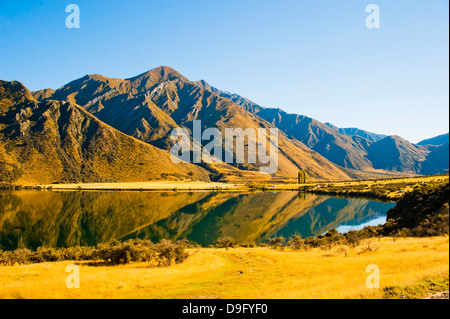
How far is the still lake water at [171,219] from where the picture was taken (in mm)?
63531

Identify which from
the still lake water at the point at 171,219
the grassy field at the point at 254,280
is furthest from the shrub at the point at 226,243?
the grassy field at the point at 254,280

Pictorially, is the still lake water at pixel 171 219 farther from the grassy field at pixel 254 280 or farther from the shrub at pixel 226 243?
the grassy field at pixel 254 280

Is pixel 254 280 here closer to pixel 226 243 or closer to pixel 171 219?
pixel 226 243

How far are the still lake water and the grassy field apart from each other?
34.4 meters

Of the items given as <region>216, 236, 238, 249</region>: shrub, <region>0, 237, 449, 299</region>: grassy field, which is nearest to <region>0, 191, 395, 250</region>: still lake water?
<region>216, 236, 238, 249</region>: shrub

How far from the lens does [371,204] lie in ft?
356

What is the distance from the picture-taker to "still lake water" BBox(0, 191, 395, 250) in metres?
63.5

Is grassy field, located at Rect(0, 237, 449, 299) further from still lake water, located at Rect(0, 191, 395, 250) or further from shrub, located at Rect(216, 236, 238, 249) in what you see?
still lake water, located at Rect(0, 191, 395, 250)

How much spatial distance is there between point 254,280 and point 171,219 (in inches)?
2671

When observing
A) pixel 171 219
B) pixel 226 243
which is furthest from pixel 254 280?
pixel 171 219

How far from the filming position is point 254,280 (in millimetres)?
21125

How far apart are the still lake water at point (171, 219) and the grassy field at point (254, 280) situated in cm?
3436
